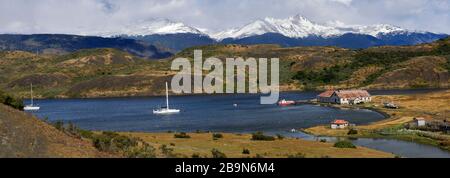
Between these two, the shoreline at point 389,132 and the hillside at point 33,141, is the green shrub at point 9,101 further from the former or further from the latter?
the shoreline at point 389,132

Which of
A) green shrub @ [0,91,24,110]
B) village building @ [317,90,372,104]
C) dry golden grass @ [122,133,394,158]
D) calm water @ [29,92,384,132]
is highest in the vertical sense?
green shrub @ [0,91,24,110]

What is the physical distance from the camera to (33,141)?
2764cm

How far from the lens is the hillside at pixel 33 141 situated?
84.7 ft

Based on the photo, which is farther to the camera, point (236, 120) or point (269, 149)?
point (236, 120)

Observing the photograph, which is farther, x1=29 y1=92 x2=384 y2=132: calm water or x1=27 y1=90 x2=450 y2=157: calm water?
x1=29 y1=92 x2=384 y2=132: calm water

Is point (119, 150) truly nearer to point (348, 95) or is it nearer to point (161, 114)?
point (161, 114)

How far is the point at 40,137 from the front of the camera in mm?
28703

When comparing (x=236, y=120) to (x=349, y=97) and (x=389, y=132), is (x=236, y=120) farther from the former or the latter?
(x=349, y=97)

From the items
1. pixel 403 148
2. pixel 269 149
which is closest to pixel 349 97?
pixel 403 148

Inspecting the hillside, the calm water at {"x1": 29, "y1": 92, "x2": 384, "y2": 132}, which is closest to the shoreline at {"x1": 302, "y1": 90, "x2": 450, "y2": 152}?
the calm water at {"x1": 29, "y1": 92, "x2": 384, "y2": 132}

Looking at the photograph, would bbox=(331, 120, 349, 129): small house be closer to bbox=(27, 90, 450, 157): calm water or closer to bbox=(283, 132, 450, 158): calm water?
bbox=(27, 90, 450, 157): calm water

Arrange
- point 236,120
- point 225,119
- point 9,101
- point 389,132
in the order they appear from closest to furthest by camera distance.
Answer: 1. point 9,101
2. point 389,132
3. point 236,120
4. point 225,119

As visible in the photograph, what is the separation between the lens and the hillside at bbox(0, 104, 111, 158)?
25.8m
